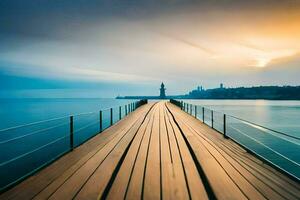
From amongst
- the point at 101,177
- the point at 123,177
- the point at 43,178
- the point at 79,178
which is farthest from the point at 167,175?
the point at 43,178

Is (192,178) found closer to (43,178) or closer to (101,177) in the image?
(101,177)

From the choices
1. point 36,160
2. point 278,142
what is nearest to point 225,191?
point 36,160

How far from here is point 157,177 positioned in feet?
15.6

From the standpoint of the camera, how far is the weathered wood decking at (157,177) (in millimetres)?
3953

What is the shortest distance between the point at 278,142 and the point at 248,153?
70.8 ft

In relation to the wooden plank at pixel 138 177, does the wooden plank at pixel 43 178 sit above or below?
below

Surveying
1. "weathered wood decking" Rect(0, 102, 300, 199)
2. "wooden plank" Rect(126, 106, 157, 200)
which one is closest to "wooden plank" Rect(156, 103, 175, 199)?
"weathered wood decking" Rect(0, 102, 300, 199)

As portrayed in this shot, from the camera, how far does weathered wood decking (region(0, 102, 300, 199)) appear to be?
3.95m

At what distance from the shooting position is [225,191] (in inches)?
159

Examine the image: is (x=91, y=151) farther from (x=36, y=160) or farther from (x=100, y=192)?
(x=36, y=160)

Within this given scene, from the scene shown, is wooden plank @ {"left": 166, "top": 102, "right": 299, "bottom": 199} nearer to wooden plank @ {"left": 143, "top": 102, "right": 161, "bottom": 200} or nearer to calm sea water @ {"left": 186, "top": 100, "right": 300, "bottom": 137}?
wooden plank @ {"left": 143, "top": 102, "right": 161, "bottom": 200}

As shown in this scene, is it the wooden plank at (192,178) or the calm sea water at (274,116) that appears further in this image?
the calm sea water at (274,116)

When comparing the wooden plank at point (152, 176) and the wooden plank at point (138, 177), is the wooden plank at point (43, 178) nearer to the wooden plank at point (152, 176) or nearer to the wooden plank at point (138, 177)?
the wooden plank at point (138, 177)

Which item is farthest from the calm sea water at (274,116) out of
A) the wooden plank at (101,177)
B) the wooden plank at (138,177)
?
the wooden plank at (101,177)
